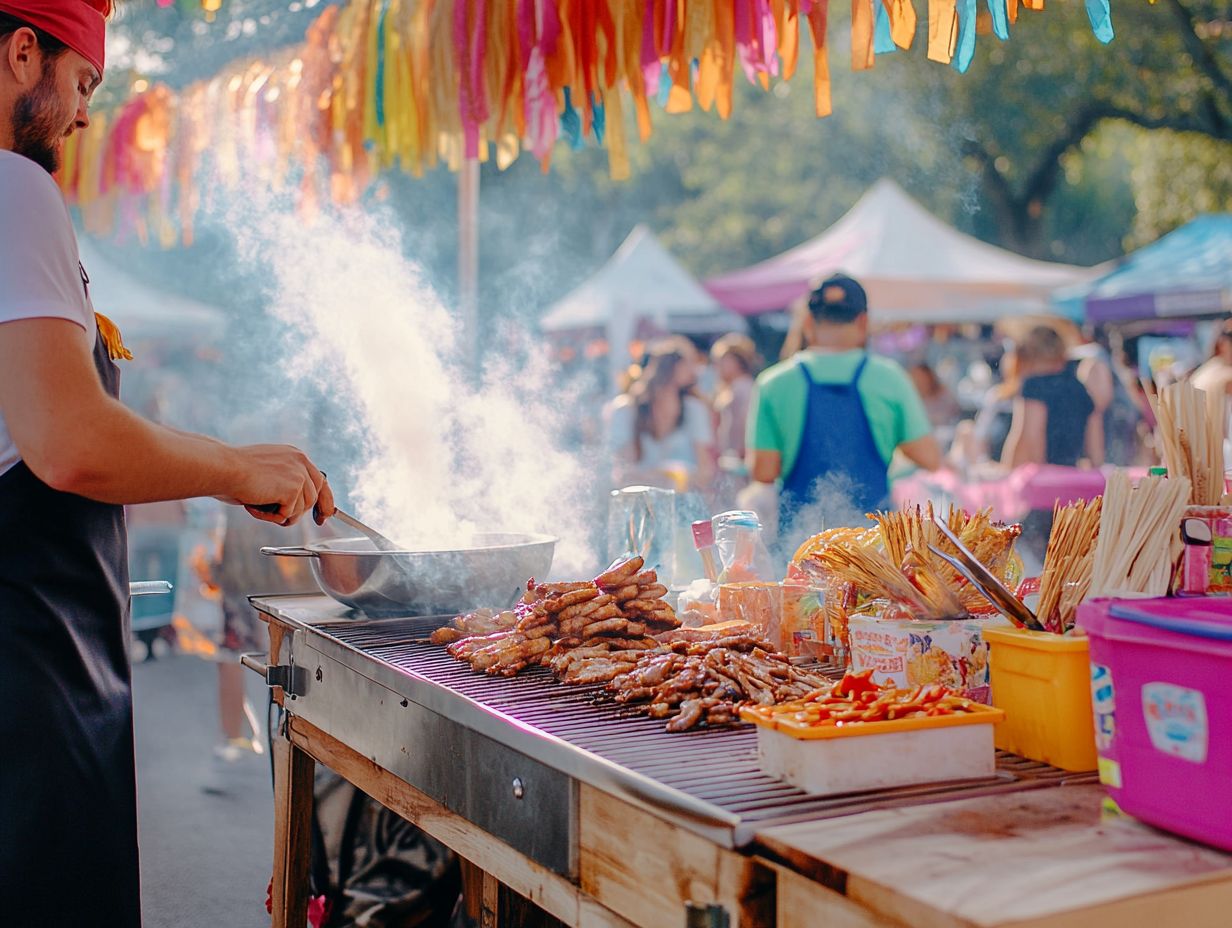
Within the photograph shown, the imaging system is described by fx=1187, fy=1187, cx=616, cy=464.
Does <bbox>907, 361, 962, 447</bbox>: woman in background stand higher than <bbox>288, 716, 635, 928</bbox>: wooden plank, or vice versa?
<bbox>907, 361, 962, 447</bbox>: woman in background

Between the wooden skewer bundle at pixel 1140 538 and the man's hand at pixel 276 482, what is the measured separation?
4.14ft

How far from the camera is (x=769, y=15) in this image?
320 cm

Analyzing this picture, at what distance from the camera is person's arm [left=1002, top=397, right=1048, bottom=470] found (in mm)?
6715

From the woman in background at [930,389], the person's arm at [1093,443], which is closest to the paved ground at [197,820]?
the person's arm at [1093,443]

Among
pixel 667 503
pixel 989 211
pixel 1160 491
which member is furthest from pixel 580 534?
pixel 989 211

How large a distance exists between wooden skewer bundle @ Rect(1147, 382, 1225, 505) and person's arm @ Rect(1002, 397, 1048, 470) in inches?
198

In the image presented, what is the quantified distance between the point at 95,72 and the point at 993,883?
185 cm

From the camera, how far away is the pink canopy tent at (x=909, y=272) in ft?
37.4

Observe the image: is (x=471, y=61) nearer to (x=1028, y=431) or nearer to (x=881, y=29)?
(x=881, y=29)

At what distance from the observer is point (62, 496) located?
6.07 ft

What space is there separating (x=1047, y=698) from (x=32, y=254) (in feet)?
5.14

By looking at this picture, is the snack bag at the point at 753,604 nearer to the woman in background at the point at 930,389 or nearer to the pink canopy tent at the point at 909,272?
the woman in background at the point at 930,389

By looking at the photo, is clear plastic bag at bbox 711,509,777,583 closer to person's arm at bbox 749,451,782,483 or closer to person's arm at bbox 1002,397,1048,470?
person's arm at bbox 749,451,782,483

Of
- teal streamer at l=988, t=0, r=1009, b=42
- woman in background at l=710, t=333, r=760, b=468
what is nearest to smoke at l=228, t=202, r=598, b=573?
Answer: teal streamer at l=988, t=0, r=1009, b=42
